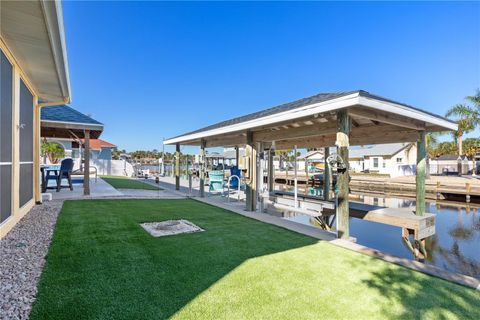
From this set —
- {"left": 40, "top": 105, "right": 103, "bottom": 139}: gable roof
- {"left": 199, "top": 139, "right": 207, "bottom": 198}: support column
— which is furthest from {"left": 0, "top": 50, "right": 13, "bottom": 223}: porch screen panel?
{"left": 199, "top": 139, "right": 207, "bottom": 198}: support column

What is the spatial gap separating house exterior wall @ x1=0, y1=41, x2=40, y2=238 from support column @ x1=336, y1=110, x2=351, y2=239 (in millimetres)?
5271

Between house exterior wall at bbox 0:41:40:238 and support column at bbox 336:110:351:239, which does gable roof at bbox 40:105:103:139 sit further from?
support column at bbox 336:110:351:239

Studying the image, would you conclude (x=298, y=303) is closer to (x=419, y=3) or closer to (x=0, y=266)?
(x=0, y=266)

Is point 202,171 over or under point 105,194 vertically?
over

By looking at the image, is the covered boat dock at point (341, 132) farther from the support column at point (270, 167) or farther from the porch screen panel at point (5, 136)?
the porch screen panel at point (5, 136)

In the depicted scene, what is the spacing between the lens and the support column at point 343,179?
4.41 m

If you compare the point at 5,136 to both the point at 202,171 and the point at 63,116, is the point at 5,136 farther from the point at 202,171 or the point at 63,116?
the point at 202,171

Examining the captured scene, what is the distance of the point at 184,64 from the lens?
974 inches

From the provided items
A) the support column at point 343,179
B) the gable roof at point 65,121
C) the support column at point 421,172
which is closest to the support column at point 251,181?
the support column at point 343,179

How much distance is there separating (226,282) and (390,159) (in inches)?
1289

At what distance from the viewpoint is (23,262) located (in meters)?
3.02

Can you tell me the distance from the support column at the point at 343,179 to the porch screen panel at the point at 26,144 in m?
5.94

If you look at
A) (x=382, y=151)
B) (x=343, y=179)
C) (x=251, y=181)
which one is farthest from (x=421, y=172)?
(x=382, y=151)

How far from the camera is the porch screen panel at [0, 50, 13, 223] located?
12.3ft
